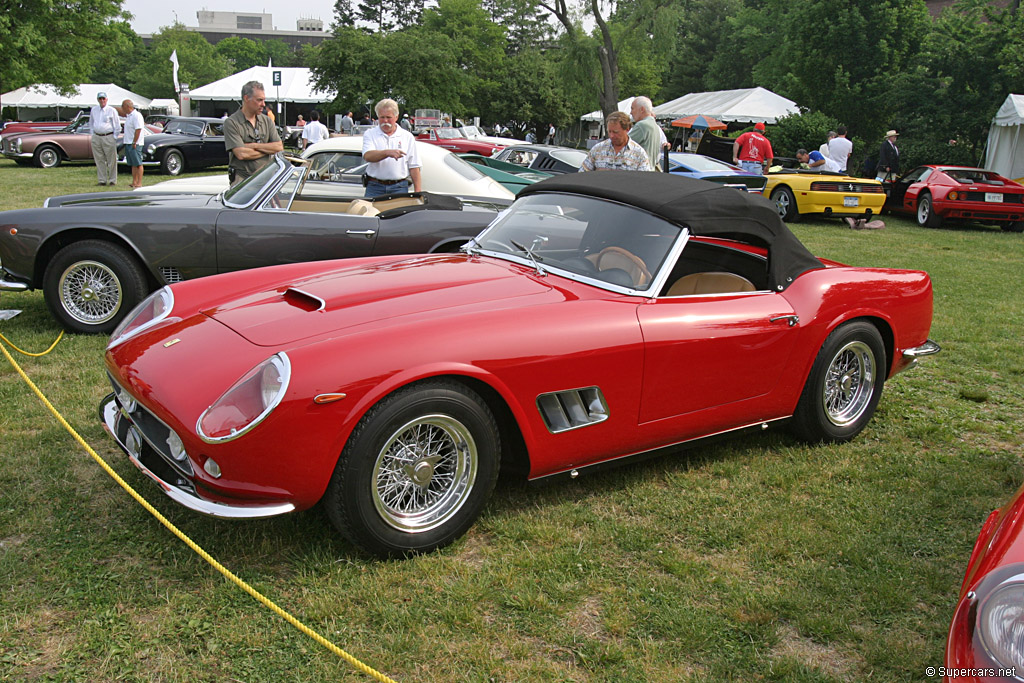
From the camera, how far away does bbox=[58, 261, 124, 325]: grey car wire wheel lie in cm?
557

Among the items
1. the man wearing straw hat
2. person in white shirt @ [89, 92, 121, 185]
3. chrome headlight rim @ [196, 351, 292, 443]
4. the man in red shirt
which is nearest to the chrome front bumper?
chrome headlight rim @ [196, 351, 292, 443]

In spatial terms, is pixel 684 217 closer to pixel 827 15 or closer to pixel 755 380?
pixel 755 380

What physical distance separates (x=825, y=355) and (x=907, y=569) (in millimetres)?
1249

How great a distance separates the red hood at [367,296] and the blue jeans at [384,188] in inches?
129

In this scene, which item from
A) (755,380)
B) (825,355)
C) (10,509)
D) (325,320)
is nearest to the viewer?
(325,320)

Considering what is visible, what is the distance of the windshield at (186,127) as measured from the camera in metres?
20.7

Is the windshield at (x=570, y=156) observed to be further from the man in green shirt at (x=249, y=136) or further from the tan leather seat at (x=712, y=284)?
the tan leather seat at (x=712, y=284)

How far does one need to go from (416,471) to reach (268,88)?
46829mm

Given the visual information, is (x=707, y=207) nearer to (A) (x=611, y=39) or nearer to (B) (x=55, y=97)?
(A) (x=611, y=39)

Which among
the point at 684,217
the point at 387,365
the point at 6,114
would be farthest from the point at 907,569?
the point at 6,114

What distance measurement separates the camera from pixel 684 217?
152 inches

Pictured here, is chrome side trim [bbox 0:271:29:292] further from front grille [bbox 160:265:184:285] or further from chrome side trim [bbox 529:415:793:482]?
chrome side trim [bbox 529:415:793:482]

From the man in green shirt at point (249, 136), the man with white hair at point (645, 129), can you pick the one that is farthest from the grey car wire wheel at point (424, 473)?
the man with white hair at point (645, 129)

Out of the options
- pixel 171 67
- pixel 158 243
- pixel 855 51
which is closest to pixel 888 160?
pixel 855 51
